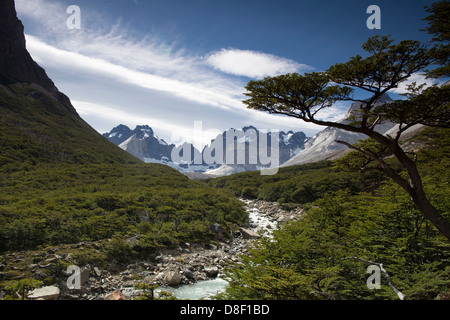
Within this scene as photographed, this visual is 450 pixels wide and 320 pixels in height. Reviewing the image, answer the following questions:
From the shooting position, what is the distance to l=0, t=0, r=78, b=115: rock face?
8662 cm

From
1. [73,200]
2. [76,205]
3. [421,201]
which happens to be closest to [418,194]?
[421,201]

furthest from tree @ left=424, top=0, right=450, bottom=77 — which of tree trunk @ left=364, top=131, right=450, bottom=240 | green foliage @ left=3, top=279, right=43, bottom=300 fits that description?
green foliage @ left=3, top=279, right=43, bottom=300

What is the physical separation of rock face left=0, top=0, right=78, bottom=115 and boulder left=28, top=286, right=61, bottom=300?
10501 cm

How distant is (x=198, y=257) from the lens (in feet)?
59.4

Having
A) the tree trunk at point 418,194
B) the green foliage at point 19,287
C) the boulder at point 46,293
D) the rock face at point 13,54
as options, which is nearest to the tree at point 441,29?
the tree trunk at point 418,194

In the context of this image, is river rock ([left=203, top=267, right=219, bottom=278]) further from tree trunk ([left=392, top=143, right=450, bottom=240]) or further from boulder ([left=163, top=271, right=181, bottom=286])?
tree trunk ([left=392, top=143, right=450, bottom=240])

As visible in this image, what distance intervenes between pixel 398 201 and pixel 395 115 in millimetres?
5059

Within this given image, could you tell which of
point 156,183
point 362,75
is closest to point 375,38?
point 362,75

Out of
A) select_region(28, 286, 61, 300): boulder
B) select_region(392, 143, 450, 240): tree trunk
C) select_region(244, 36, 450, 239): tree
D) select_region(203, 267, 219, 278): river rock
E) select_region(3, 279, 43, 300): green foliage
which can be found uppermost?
select_region(244, 36, 450, 239): tree

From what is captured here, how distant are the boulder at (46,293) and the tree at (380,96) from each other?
1333 centimetres

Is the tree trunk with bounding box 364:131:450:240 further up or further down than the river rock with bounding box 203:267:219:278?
further up

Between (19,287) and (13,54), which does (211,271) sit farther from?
(13,54)

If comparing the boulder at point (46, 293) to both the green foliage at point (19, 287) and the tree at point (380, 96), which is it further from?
the tree at point (380, 96)
